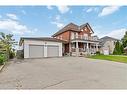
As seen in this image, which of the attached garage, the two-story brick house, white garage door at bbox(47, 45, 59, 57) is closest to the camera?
the attached garage

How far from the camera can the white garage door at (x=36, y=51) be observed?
63.0 feet

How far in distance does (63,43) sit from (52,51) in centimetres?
451

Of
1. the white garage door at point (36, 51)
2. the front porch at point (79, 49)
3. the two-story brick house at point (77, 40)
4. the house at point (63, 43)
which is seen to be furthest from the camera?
the two-story brick house at point (77, 40)

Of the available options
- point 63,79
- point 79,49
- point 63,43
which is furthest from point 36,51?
point 63,79

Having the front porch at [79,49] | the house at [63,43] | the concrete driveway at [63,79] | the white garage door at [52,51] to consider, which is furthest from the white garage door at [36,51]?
the concrete driveway at [63,79]

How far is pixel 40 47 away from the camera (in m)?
20.2

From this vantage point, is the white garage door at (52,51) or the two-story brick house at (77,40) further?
the two-story brick house at (77,40)

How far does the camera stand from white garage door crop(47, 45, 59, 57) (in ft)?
69.1

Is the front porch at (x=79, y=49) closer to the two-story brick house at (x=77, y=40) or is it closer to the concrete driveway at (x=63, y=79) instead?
the two-story brick house at (x=77, y=40)

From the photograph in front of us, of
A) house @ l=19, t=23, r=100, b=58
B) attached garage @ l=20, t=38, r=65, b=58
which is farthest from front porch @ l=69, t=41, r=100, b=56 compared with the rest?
attached garage @ l=20, t=38, r=65, b=58

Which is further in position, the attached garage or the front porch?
the front porch

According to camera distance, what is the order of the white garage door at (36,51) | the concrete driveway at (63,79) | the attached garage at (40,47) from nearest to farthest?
the concrete driveway at (63,79)
the attached garage at (40,47)
the white garage door at (36,51)

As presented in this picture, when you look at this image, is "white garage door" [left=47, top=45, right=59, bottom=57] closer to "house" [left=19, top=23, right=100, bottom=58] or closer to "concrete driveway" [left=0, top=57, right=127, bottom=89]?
"house" [left=19, top=23, right=100, bottom=58]
